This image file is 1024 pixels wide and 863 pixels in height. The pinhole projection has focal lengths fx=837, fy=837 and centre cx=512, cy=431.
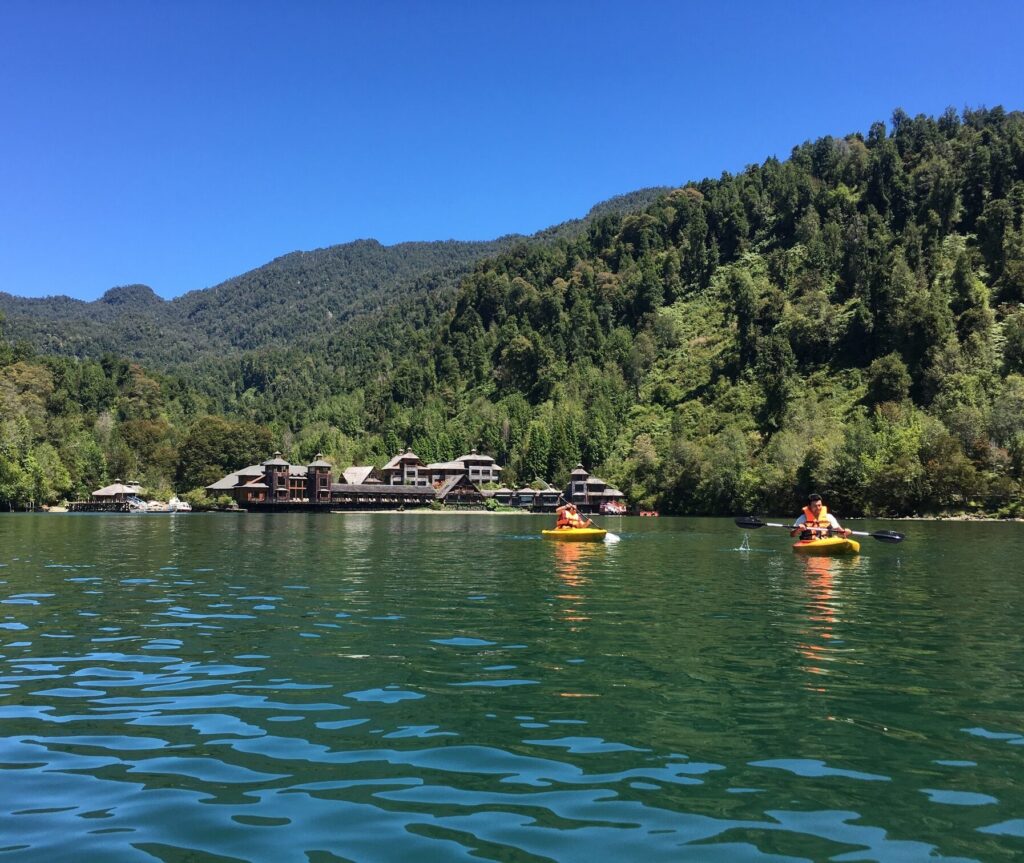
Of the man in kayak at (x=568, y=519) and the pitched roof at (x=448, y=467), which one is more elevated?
the pitched roof at (x=448, y=467)

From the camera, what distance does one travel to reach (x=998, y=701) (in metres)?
13.2

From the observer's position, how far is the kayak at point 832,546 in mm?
40719

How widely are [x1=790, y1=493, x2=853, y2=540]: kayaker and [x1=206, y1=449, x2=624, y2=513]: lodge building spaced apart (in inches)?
3908

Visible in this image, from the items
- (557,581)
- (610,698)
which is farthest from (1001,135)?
(610,698)

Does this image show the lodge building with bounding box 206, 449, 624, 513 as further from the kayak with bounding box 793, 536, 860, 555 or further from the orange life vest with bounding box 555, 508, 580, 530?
the kayak with bounding box 793, 536, 860, 555

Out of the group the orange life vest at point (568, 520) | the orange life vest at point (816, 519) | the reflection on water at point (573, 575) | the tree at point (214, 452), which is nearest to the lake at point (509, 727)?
the reflection on water at point (573, 575)

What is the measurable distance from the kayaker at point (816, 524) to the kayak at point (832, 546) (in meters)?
0.69

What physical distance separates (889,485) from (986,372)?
107 ft

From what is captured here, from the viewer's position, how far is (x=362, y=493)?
153m

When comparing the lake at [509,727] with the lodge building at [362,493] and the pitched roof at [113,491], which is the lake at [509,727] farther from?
the pitched roof at [113,491]

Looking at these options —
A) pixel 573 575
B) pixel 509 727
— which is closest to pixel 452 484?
pixel 573 575

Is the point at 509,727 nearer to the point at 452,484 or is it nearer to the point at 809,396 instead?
the point at 809,396

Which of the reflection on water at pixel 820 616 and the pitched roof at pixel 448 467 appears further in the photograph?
the pitched roof at pixel 448 467

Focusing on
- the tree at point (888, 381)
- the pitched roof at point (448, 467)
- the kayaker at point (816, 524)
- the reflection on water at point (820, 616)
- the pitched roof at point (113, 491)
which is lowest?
the pitched roof at point (113, 491)
